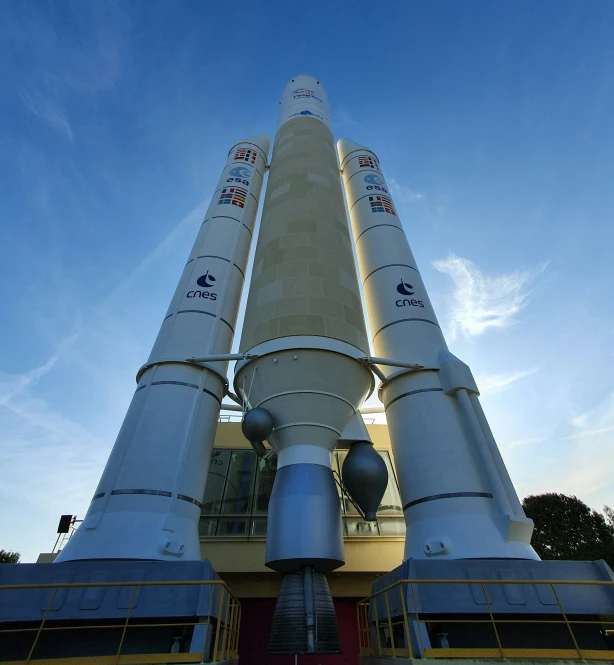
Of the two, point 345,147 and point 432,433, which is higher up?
point 345,147

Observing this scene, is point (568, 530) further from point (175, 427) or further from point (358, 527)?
point (175, 427)

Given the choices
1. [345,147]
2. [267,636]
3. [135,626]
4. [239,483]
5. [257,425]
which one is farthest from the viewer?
[345,147]

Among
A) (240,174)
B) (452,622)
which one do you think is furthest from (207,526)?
(240,174)

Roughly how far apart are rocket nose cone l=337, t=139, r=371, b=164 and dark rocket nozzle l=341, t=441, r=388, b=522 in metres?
12.5

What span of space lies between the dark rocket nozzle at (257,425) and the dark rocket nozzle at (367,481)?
1.77 metres

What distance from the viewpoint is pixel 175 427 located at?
7996 millimetres

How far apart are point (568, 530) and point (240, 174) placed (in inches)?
1042

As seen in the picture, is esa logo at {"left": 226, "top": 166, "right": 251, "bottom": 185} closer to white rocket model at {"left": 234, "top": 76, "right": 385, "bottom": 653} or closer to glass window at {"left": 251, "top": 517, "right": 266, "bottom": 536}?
white rocket model at {"left": 234, "top": 76, "right": 385, "bottom": 653}

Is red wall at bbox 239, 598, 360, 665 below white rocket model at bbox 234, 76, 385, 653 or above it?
below

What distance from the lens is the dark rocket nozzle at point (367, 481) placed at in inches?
303

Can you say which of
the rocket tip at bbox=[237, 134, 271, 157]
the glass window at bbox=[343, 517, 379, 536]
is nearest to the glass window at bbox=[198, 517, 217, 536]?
the glass window at bbox=[343, 517, 379, 536]

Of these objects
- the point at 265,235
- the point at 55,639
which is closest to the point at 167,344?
the point at 265,235

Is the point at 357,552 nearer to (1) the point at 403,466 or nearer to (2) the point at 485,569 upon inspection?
(1) the point at 403,466

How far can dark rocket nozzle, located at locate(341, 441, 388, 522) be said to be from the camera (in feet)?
25.2
